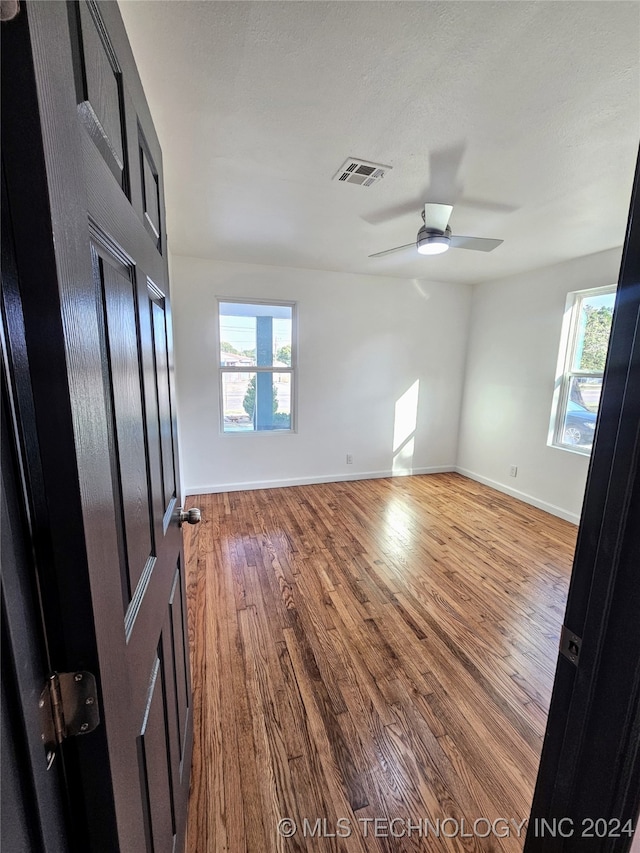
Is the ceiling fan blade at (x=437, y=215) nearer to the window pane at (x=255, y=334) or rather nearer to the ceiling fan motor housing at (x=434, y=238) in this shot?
the ceiling fan motor housing at (x=434, y=238)

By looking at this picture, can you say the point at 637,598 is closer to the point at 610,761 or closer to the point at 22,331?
the point at 610,761

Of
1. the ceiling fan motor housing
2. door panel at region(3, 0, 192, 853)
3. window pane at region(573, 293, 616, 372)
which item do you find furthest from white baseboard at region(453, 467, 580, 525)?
Answer: door panel at region(3, 0, 192, 853)

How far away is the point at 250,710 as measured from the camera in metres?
1.51

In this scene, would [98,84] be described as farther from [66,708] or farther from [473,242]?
[473,242]

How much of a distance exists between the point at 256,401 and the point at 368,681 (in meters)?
2.96

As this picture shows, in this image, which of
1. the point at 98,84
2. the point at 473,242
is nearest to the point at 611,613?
the point at 98,84

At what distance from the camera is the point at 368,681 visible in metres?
1.66

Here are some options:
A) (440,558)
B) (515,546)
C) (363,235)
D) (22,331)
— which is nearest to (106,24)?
(22,331)

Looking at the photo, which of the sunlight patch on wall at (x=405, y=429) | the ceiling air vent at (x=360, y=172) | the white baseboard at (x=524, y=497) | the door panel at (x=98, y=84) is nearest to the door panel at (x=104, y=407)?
the door panel at (x=98, y=84)

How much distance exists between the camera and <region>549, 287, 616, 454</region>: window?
3256 mm

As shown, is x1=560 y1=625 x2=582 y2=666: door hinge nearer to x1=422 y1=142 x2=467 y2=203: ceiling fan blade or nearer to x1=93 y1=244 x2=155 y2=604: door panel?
x1=93 y1=244 x2=155 y2=604: door panel

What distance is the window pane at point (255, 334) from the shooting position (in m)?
3.81

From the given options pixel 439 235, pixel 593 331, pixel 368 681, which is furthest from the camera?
pixel 593 331

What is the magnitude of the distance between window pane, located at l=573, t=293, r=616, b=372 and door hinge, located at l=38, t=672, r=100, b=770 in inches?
159
